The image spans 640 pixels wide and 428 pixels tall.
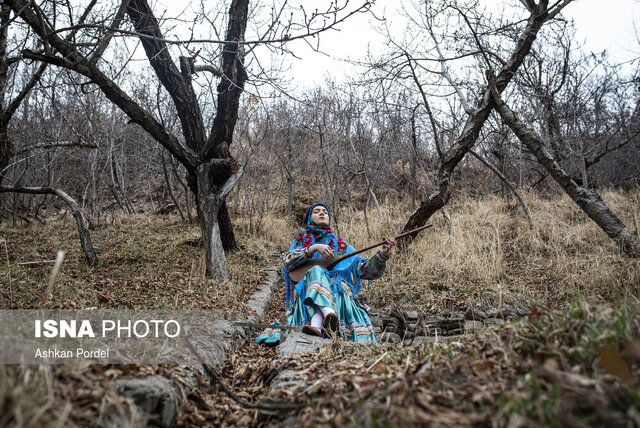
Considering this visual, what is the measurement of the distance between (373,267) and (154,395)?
2794 mm

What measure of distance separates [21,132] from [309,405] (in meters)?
9.82

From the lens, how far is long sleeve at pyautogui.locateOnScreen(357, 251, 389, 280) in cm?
398

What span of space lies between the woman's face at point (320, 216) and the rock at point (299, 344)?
1.60 metres

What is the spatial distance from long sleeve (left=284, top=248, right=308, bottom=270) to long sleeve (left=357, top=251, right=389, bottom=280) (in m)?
0.69

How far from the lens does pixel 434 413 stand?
4.04 ft

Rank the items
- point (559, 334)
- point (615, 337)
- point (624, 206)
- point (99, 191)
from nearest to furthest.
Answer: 1. point (615, 337)
2. point (559, 334)
3. point (624, 206)
4. point (99, 191)

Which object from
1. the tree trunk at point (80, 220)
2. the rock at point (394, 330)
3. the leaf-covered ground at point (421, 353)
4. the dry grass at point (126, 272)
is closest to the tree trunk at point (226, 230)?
the dry grass at point (126, 272)

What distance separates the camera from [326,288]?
369 centimetres

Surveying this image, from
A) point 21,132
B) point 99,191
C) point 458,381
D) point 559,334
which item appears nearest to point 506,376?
point 458,381

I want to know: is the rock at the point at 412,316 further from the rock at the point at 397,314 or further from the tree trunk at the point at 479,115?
the tree trunk at the point at 479,115

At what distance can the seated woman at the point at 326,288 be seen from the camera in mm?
3471

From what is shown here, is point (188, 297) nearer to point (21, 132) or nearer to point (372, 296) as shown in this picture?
point (372, 296)

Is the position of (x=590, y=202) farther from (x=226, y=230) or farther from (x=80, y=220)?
(x=80, y=220)

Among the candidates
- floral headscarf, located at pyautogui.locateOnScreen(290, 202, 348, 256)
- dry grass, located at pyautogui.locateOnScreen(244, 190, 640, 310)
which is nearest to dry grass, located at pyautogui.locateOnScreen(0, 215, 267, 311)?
floral headscarf, located at pyautogui.locateOnScreen(290, 202, 348, 256)
